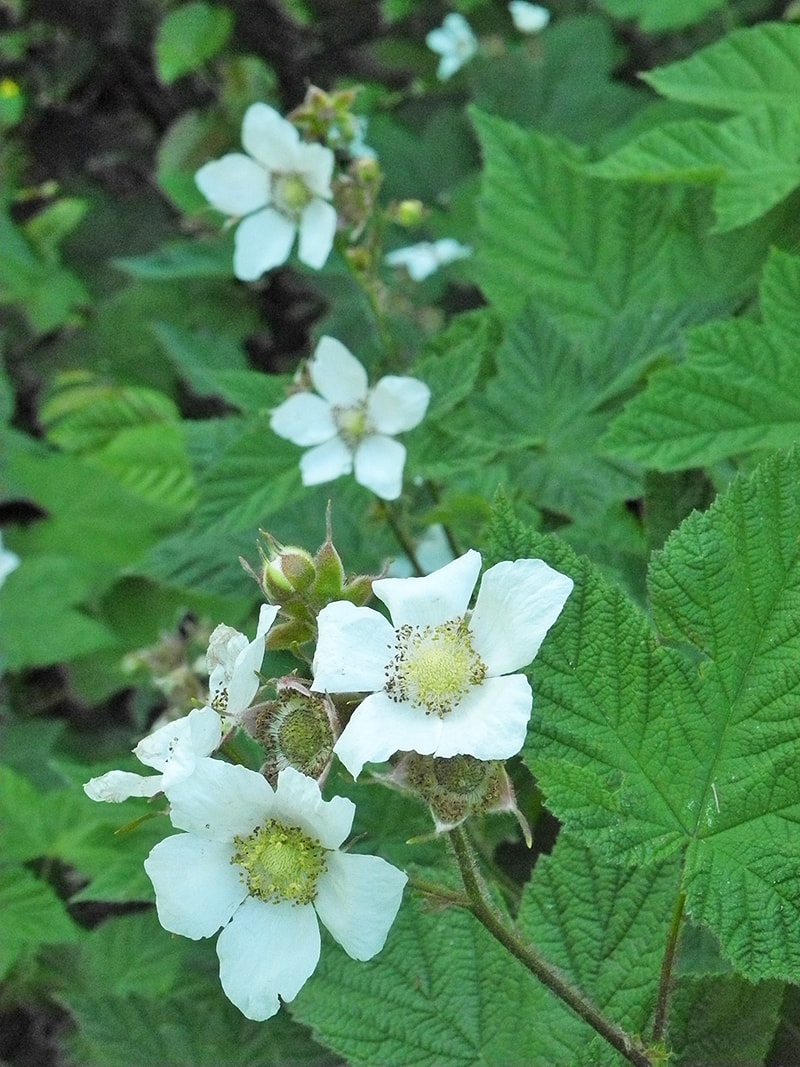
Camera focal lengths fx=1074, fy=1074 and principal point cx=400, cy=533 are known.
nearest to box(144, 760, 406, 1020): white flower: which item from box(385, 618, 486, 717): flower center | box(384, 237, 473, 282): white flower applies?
box(385, 618, 486, 717): flower center

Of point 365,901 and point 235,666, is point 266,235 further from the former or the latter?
point 365,901

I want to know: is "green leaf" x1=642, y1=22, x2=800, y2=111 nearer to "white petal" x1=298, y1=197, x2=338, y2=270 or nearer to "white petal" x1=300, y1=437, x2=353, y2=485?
"white petal" x1=298, y1=197, x2=338, y2=270

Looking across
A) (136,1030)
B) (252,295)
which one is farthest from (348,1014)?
(252,295)

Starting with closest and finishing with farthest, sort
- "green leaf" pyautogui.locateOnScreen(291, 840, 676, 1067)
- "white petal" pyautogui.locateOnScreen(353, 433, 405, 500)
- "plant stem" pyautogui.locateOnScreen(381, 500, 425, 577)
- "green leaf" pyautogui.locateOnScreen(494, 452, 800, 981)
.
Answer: "green leaf" pyautogui.locateOnScreen(494, 452, 800, 981) → "green leaf" pyautogui.locateOnScreen(291, 840, 676, 1067) → "white petal" pyautogui.locateOnScreen(353, 433, 405, 500) → "plant stem" pyautogui.locateOnScreen(381, 500, 425, 577)

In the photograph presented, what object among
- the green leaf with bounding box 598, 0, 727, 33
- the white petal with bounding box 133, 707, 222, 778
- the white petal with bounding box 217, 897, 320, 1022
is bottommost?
the green leaf with bounding box 598, 0, 727, 33

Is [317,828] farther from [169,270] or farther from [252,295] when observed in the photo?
[252,295]

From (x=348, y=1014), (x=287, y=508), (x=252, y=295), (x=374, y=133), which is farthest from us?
(x=252, y=295)

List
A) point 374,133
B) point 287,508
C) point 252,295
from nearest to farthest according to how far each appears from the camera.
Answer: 1. point 287,508
2. point 374,133
3. point 252,295
